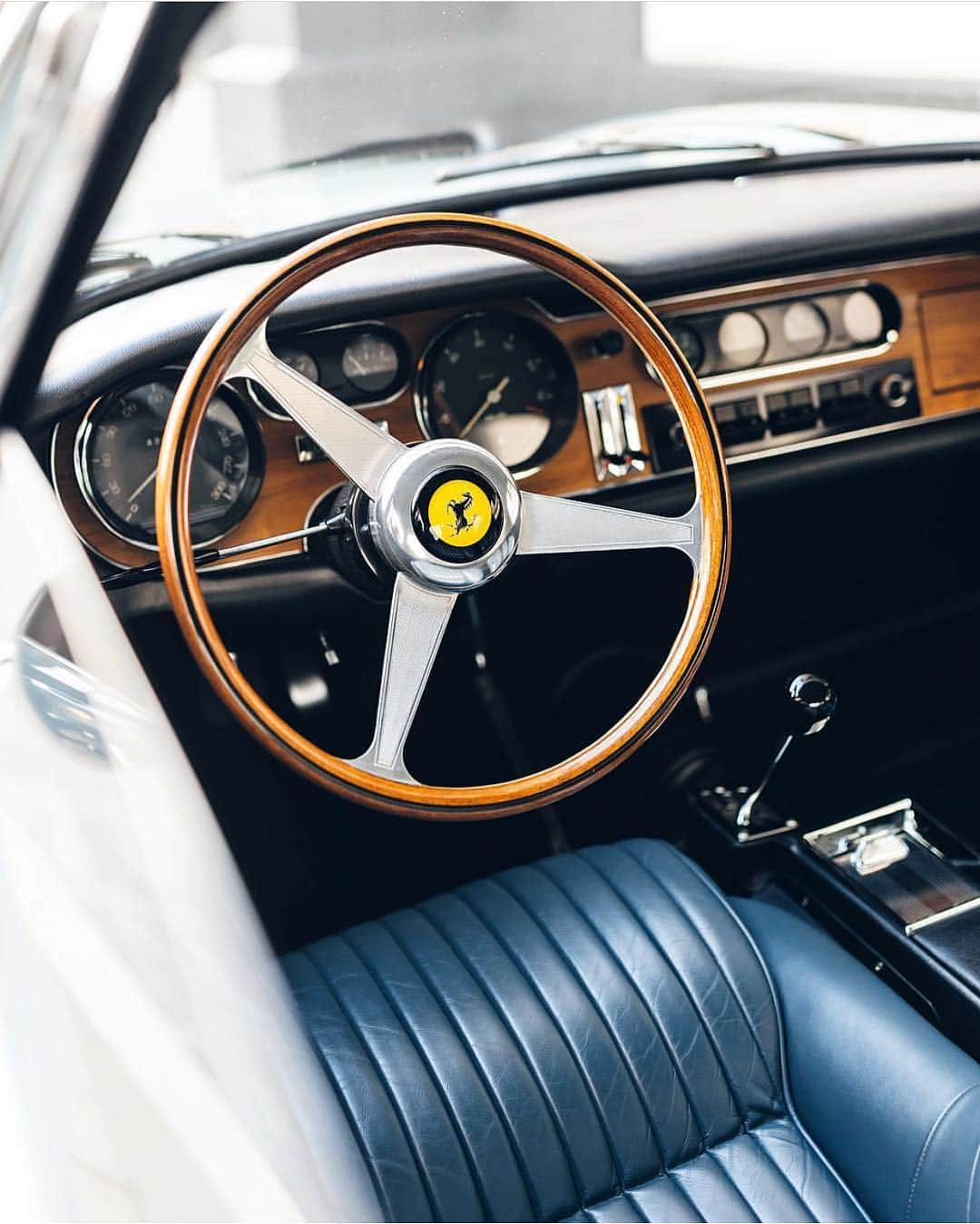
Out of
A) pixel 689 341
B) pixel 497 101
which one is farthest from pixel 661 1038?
pixel 497 101

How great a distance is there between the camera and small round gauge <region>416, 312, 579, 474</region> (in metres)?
1.55

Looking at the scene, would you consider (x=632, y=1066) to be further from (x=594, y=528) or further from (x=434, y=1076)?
(x=594, y=528)

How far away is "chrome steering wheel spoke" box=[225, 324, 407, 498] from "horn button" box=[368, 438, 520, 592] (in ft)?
0.06

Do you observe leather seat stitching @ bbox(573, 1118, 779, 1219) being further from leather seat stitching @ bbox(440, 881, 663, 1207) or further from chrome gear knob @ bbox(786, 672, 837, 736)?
chrome gear knob @ bbox(786, 672, 837, 736)

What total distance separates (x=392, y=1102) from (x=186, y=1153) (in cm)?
66

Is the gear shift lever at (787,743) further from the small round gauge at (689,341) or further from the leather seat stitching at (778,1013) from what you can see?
the small round gauge at (689,341)

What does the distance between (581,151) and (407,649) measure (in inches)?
37.8

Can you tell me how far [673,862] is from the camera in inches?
52.8

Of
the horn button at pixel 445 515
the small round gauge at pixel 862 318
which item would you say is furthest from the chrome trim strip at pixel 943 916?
the small round gauge at pixel 862 318

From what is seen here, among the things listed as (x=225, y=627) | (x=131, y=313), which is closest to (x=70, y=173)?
(x=131, y=313)

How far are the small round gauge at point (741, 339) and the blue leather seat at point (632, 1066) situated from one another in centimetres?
83

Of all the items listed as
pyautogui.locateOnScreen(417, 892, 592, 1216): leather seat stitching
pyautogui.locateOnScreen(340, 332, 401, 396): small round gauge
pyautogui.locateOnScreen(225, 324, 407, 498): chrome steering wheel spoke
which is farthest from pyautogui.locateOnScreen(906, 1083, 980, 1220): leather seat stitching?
pyautogui.locateOnScreen(340, 332, 401, 396): small round gauge

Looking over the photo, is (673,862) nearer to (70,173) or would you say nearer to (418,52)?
(70,173)

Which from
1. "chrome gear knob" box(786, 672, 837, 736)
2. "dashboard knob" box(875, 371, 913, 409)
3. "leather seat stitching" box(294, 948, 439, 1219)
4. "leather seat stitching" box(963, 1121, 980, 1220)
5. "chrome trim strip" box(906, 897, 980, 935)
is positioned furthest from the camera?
"dashboard knob" box(875, 371, 913, 409)
